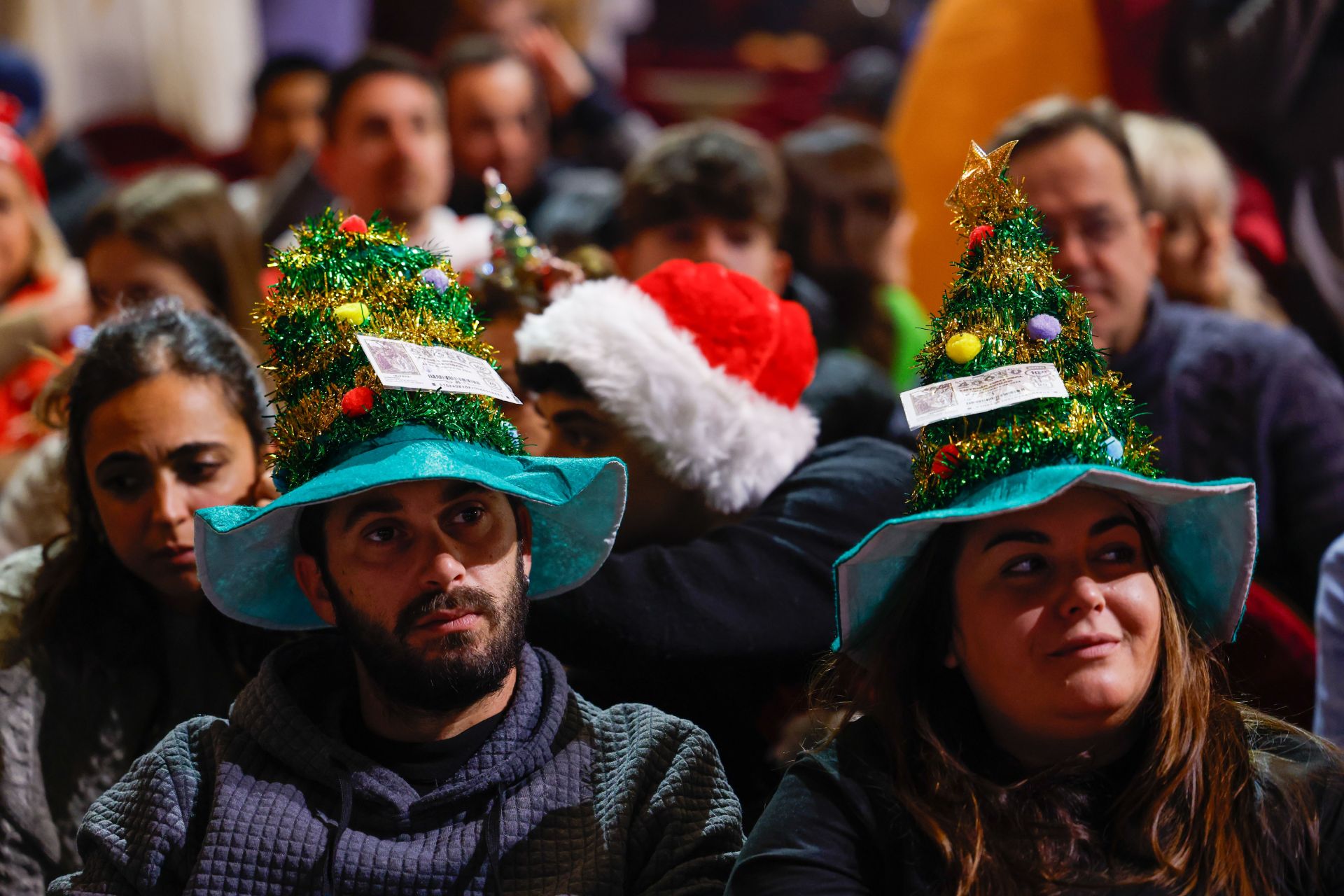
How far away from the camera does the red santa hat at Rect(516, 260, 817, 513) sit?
8.34 ft

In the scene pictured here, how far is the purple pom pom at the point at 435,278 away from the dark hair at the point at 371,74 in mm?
2439

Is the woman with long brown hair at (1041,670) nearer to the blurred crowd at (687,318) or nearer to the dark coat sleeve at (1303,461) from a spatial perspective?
the blurred crowd at (687,318)

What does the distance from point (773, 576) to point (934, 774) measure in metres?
0.58

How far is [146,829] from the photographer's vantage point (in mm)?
1911

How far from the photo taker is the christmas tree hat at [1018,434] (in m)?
1.74

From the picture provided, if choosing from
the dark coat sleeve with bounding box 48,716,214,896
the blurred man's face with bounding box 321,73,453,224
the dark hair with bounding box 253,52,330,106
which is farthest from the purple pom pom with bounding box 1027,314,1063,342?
the dark hair with bounding box 253,52,330,106

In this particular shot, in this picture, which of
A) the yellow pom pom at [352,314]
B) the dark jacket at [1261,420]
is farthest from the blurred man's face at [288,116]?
the yellow pom pom at [352,314]

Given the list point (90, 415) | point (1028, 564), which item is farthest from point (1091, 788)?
point (90, 415)

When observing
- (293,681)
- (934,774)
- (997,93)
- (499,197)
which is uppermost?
(997,93)

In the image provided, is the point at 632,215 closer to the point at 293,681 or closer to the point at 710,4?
the point at 293,681

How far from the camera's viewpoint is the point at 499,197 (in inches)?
115

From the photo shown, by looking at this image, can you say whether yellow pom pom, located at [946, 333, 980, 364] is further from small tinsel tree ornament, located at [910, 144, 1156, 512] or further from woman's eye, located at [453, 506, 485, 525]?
woman's eye, located at [453, 506, 485, 525]

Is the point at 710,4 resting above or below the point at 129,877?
above

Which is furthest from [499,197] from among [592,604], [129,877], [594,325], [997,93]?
[997,93]
